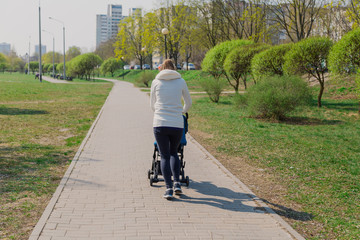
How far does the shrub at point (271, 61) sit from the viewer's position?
60.6 feet

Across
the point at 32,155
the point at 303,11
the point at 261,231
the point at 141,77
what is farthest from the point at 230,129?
the point at 141,77

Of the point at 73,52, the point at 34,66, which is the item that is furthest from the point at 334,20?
the point at 34,66

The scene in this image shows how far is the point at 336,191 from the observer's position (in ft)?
19.6

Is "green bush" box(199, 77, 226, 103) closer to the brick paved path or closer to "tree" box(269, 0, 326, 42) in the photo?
"tree" box(269, 0, 326, 42)

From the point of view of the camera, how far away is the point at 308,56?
1653 centimetres

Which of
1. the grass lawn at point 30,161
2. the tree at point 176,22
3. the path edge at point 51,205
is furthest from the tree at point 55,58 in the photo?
the path edge at point 51,205

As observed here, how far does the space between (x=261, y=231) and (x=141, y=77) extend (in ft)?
122

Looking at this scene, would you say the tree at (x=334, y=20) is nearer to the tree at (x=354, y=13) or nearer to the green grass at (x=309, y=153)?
the tree at (x=354, y=13)

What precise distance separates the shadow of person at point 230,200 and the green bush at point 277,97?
8.17 metres

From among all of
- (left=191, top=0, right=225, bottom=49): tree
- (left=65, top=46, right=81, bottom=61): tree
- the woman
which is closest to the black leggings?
the woman

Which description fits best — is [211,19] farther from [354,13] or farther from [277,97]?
[277,97]

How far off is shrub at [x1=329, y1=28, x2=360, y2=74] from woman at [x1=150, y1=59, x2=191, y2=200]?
11454 mm

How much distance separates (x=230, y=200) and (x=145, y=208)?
1.19 meters

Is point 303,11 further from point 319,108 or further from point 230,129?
point 230,129
